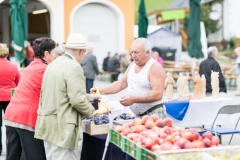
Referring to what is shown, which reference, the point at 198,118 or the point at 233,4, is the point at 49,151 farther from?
the point at 233,4

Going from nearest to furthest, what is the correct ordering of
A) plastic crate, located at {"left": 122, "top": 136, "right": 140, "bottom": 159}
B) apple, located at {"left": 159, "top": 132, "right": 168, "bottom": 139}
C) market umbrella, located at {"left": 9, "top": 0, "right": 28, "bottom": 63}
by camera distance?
plastic crate, located at {"left": 122, "top": 136, "right": 140, "bottom": 159}
apple, located at {"left": 159, "top": 132, "right": 168, "bottom": 139}
market umbrella, located at {"left": 9, "top": 0, "right": 28, "bottom": 63}

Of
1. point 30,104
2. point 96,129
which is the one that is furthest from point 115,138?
point 30,104

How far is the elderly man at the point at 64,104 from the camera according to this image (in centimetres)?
393

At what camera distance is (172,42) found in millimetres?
28250

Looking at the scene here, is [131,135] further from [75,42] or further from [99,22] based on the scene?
[99,22]

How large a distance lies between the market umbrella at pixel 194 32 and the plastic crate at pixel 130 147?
10.8 meters

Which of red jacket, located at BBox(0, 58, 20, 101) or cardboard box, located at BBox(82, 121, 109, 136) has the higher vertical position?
red jacket, located at BBox(0, 58, 20, 101)

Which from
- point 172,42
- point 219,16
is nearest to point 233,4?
point 219,16

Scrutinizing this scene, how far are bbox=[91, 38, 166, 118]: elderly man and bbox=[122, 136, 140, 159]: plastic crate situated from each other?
0.82m

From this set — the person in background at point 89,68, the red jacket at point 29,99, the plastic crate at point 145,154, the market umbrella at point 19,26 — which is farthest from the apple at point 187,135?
the market umbrella at point 19,26

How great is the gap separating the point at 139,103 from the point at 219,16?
151 feet

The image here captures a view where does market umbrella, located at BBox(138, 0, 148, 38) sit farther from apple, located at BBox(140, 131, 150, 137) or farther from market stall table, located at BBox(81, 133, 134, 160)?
apple, located at BBox(140, 131, 150, 137)

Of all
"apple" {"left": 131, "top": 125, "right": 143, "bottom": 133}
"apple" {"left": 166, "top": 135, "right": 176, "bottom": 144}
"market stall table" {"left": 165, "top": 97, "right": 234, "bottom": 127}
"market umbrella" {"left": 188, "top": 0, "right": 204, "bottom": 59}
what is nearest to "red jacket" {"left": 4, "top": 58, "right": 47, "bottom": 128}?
"apple" {"left": 131, "top": 125, "right": 143, "bottom": 133}

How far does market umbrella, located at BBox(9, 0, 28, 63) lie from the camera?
13.3 m
